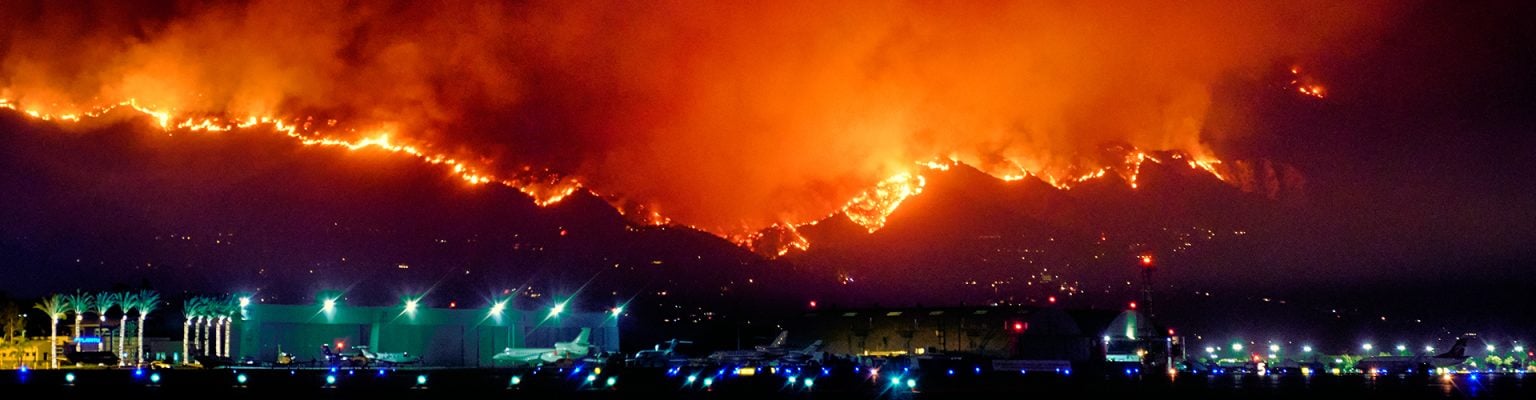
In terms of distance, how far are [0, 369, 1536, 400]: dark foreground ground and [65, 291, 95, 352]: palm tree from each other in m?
22.8

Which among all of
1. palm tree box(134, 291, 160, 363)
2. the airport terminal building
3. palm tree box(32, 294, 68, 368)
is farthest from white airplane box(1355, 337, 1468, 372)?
palm tree box(32, 294, 68, 368)

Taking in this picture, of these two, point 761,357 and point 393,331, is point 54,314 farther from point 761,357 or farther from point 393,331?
point 761,357

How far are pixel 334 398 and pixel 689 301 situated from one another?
465 feet

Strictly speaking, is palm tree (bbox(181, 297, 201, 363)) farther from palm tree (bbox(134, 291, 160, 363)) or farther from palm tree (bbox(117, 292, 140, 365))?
palm tree (bbox(117, 292, 140, 365))

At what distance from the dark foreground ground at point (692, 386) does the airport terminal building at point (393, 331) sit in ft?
66.7

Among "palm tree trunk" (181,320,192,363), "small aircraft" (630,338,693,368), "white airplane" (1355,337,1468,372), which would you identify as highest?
"palm tree trunk" (181,320,192,363)

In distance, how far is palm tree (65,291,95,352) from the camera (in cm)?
9138

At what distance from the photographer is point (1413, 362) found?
3772 inches

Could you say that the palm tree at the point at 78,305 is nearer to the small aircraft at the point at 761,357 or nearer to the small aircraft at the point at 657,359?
the small aircraft at the point at 657,359

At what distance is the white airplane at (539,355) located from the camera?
94625 mm

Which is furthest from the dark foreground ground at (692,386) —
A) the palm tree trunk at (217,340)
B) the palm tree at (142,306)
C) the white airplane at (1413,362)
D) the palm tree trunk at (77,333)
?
the white airplane at (1413,362)

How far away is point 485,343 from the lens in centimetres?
10288

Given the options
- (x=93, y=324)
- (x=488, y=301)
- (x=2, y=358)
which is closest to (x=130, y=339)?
(x=93, y=324)

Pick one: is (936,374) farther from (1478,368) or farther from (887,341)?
(1478,368)
